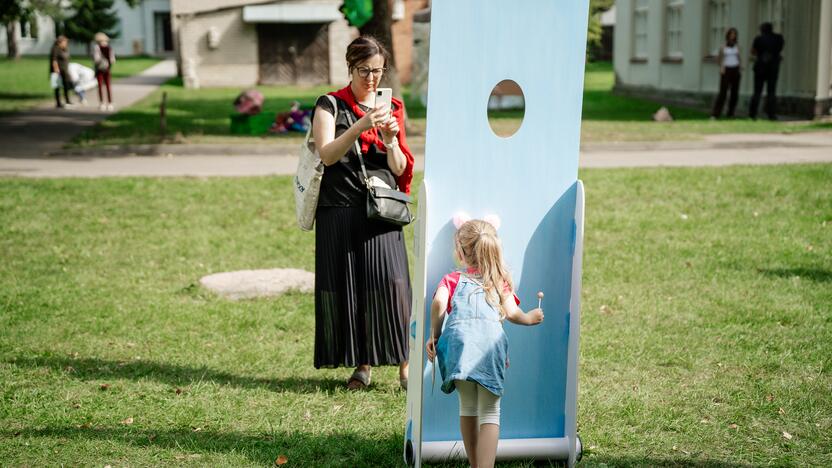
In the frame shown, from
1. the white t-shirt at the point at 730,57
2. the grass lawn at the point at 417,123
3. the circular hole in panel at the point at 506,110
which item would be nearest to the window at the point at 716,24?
the grass lawn at the point at 417,123

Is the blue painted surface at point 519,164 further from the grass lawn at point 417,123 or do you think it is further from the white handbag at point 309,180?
the grass lawn at point 417,123

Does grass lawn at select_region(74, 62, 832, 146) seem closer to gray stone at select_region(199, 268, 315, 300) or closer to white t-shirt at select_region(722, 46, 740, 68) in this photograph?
white t-shirt at select_region(722, 46, 740, 68)

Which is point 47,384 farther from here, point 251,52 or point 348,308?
point 251,52

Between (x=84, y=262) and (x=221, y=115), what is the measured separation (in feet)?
47.0

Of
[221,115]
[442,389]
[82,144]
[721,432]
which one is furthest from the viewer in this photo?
[221,115]

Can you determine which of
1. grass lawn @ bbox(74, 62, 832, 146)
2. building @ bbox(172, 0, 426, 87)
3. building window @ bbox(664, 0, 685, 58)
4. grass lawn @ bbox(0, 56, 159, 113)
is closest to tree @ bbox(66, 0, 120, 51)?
grass lawn @ bbox(0, 56, 159, 113)

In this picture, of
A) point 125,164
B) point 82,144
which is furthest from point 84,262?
point 82,144

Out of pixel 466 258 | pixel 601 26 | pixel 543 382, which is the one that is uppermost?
pixel 601 26

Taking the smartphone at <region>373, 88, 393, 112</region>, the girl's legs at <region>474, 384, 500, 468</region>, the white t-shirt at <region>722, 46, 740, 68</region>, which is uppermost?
the white t-shirt at <region>722, 46, 740, 68</region>

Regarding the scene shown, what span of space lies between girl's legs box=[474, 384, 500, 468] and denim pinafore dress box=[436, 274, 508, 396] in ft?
0.26

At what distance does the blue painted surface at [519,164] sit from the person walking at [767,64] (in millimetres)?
16057

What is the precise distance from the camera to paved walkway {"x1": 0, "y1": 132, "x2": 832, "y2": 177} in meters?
13.1

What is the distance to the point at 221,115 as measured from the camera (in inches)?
886

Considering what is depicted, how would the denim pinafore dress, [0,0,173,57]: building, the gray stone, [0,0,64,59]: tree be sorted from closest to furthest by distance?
the denim pinafore dress
the gray stone
[0,0,64,59]: tree
[0,0,173,57]: building
